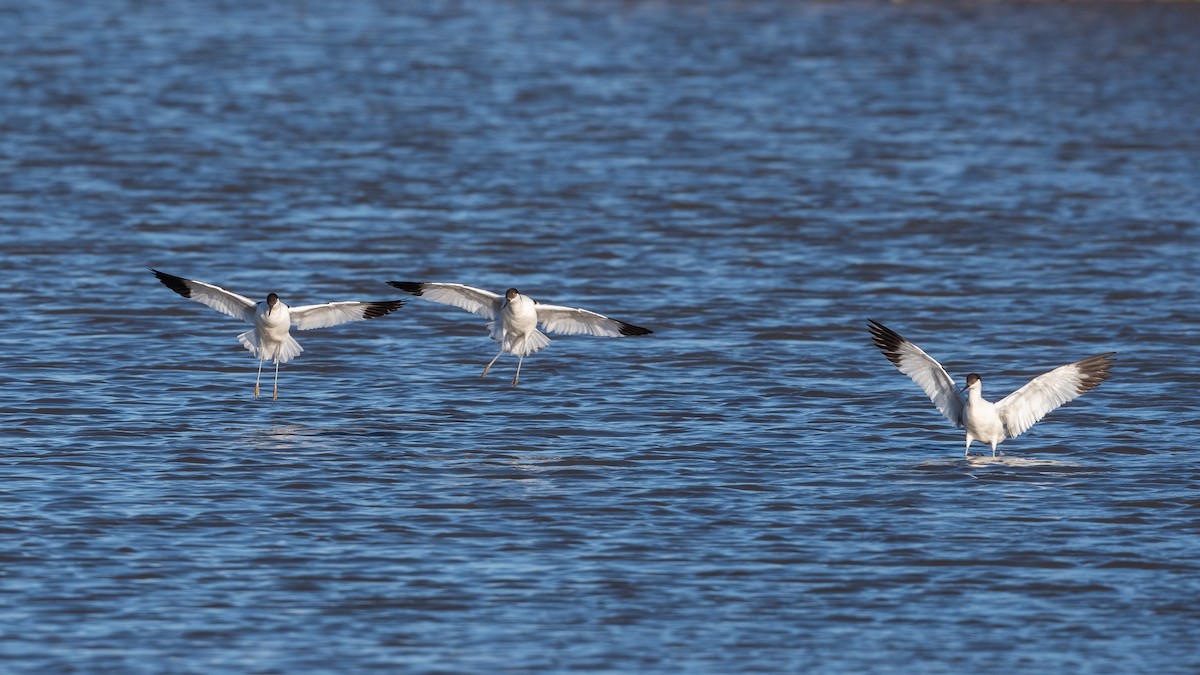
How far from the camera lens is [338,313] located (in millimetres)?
19188

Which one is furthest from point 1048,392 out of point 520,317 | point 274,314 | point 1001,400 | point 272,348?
point 272,348

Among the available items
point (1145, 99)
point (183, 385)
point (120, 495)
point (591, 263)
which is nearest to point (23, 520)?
point (120, 495)

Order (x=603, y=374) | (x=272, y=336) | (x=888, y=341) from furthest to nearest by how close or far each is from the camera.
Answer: (x=603, y=374)
(x=272, y=336)
(x=888, y=341)

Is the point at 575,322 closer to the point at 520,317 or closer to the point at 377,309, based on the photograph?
the point at 520,317

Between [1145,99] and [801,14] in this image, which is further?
[801,14]

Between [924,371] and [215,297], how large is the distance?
652 cm

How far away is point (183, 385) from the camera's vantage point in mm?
19609

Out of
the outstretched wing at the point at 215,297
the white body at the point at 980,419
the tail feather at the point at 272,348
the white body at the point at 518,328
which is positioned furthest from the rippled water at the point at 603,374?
the outstretched wing at the point at 215,297

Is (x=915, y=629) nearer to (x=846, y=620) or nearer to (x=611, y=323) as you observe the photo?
(x=846, y=620)

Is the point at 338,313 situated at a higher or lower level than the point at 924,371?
higher

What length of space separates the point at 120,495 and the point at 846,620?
576 cm

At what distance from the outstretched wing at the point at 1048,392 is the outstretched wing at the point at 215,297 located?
6.86 metres

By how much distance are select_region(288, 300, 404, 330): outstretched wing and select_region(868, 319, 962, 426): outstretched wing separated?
180 inches

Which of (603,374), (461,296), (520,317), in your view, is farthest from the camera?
(603,374)
